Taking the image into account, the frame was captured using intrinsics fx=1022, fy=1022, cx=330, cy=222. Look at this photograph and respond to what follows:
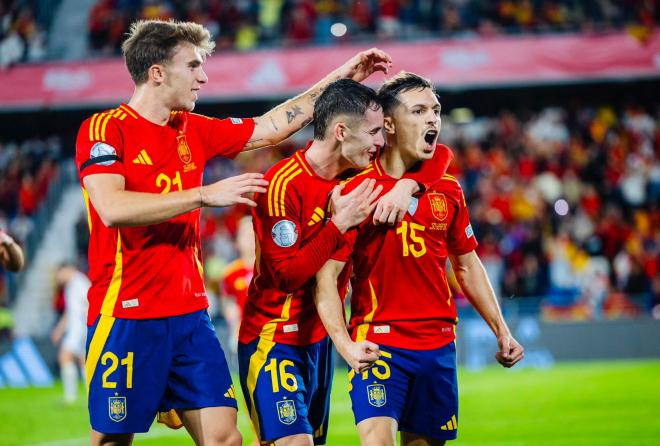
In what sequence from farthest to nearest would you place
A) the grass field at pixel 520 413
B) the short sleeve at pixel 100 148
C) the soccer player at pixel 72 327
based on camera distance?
the soccer player at pixel 72 327 → the grass field at pixel 520 413 → the short sleeve at pixel 100 148

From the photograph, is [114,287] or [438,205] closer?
[114,287]

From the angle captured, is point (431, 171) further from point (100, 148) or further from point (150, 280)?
point (100, 148)

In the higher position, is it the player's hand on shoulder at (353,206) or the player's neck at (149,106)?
the player's neck at (149,106)

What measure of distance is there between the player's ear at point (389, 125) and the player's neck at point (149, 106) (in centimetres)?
135

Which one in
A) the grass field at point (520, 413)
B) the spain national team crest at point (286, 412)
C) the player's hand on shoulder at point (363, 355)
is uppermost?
the player's hand on shoulder at point (363, 355)

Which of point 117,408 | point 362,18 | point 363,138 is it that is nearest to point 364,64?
point 363,138

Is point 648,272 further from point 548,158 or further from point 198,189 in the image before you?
point 198,189

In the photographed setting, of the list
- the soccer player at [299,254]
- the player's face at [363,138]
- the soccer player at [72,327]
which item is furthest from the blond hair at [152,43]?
the soccer player at [72,327]

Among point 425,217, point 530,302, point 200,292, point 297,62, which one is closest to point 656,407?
point 530,302

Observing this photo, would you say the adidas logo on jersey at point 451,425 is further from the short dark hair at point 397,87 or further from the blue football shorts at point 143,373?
the short dark hair at point 397,87

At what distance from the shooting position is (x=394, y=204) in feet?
18.8

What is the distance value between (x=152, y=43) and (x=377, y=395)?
91.1 inches

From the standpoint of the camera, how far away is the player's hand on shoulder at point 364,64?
6.36 meters

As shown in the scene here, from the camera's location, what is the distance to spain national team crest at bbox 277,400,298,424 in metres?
5.61
